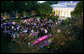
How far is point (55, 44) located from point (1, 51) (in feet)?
21.9

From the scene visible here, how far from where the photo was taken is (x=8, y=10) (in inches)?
1161

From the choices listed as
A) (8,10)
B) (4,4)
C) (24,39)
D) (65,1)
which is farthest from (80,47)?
(65,1)

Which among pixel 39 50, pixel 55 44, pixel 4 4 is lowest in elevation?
pixel 39 50

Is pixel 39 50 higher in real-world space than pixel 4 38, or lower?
lower

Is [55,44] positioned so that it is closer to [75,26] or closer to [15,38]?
[75,26]

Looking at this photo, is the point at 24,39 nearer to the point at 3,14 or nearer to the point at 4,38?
the point at 4,38

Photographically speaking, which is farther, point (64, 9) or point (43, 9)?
point (64, 9)

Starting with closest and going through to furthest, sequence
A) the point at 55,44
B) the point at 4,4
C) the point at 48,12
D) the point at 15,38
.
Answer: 1. the point at 55,44
2. the point at 15,38
3. the point at 4,4
4. the point at 48,12

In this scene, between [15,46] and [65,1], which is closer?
[15,46]

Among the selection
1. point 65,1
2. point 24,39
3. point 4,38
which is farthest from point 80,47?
point 65,1

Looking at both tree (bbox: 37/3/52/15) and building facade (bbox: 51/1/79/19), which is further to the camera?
building facade (bbox: 51/1/79/19)

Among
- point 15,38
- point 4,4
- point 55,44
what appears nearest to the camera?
point 55,44

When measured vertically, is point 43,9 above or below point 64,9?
above

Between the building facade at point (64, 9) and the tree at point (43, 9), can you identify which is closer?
the tree at point (43, 9)
